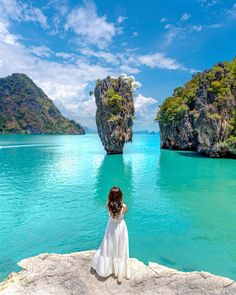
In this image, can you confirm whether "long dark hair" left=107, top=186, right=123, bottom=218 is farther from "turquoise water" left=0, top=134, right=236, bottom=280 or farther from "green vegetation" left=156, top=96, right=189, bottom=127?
"green vegetation" left=156, top=96, right=189, bottom=127

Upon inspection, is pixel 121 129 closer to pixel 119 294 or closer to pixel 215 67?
pixel 215 67

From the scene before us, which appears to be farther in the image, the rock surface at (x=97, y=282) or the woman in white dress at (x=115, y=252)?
the woman in white dress at (x=115, y=252)

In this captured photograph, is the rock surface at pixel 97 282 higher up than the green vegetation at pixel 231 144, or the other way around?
the green vegetation at pixel 231 144

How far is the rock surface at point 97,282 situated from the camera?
18.3ft

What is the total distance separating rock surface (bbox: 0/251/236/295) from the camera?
5.59 m

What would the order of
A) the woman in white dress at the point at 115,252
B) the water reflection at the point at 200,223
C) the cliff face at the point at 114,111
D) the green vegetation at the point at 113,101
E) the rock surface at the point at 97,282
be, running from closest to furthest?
the rock surface at the point at 97,282 < the woman in white dress at the point at 115,252 < the water reflection at the point at 200,223 < the green vegetation at the point at 113,101 < the cliff face at the point at 114,111

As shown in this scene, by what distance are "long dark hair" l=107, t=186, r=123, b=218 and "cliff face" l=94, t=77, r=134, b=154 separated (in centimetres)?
4281

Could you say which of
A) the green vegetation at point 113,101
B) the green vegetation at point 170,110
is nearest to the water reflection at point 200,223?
the green vegetation at point 113,101

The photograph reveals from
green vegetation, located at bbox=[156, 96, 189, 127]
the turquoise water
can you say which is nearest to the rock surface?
the turquoise water

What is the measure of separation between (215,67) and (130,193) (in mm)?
37952

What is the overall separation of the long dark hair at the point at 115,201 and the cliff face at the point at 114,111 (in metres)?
42.8

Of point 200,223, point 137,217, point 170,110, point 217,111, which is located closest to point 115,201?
point 137,217

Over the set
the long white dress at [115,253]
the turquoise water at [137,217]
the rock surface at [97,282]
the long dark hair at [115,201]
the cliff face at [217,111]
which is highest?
the cliff face at [217,111]

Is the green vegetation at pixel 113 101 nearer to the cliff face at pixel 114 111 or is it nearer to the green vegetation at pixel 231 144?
the cliff face at pixel 114 111
